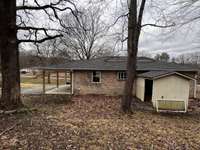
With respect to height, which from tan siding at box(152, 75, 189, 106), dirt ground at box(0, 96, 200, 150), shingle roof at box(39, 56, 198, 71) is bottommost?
dirt ground at box(0, 96, 200, 150)

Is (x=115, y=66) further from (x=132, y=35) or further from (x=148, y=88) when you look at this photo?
(x=132, y=35)

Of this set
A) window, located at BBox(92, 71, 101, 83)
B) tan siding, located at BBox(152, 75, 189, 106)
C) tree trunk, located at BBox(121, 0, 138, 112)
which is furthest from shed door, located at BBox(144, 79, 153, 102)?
tree trunk, located at BBox(121, 0, 138, 112)

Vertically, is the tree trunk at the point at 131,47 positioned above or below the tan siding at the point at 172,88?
above

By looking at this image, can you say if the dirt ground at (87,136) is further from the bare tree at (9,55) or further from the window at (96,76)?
the window at (96,76)

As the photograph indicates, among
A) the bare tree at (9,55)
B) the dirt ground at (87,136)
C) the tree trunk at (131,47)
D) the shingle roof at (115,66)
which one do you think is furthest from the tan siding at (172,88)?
the bare tree at (9,55)

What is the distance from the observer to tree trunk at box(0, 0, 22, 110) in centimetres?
846

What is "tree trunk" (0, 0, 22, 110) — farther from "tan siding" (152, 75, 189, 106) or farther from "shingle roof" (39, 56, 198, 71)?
"shingle roof" (39, 56, 198, 71)

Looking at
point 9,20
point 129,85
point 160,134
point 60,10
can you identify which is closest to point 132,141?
point 160,134

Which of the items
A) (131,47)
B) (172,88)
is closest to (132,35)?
(131,47)

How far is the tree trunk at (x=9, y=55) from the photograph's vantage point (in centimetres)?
846

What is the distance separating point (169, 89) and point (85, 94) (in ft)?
26.8

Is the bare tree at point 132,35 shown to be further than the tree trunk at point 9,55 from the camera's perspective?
Yes

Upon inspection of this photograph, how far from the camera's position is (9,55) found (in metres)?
8.71

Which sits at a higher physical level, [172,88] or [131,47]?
[131,47]
